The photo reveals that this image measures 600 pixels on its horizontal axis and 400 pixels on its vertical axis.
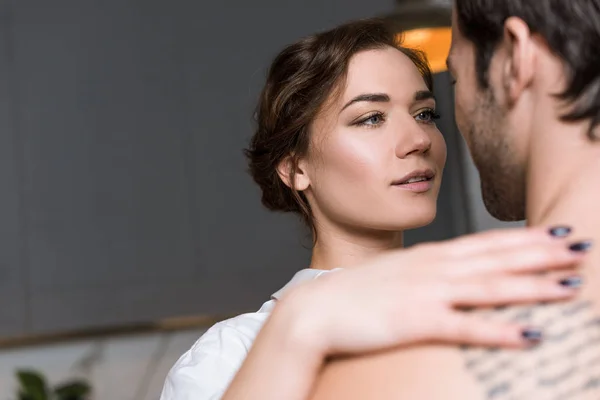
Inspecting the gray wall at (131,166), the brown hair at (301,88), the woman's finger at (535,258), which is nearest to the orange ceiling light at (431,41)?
the brown hair at (301,88)

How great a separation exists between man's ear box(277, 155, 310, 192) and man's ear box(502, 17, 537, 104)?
941 millimetres

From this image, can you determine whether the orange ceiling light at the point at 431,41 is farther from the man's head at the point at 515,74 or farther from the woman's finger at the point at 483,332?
the woman's finger at the point at 483,332

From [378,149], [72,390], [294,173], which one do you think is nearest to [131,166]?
[72,390]

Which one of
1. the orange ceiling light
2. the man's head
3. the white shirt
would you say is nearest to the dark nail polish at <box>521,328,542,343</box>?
the man's head

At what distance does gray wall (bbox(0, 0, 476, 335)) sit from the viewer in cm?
315

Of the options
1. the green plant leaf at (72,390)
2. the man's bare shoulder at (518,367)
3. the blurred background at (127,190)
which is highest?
the man's bare shoulder at (518,367)

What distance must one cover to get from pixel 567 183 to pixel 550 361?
0.61 ft

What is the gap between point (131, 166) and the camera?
10.7ft

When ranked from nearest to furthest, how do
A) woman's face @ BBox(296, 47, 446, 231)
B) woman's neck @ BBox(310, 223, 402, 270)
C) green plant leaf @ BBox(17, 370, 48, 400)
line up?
woman's face @ BBox(296, 47, 446, 231) < woman's neck @ BBox(310, 223, 402, 270) < green plant leaf @ BBox(17, 370, 48, 400)

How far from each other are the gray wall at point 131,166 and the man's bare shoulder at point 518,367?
95.7 inches

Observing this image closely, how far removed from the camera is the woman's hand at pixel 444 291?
851 millimetres

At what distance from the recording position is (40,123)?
318cm

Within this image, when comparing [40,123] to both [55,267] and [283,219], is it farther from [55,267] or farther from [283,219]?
[283,219]

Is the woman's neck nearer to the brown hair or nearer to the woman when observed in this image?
the woman
